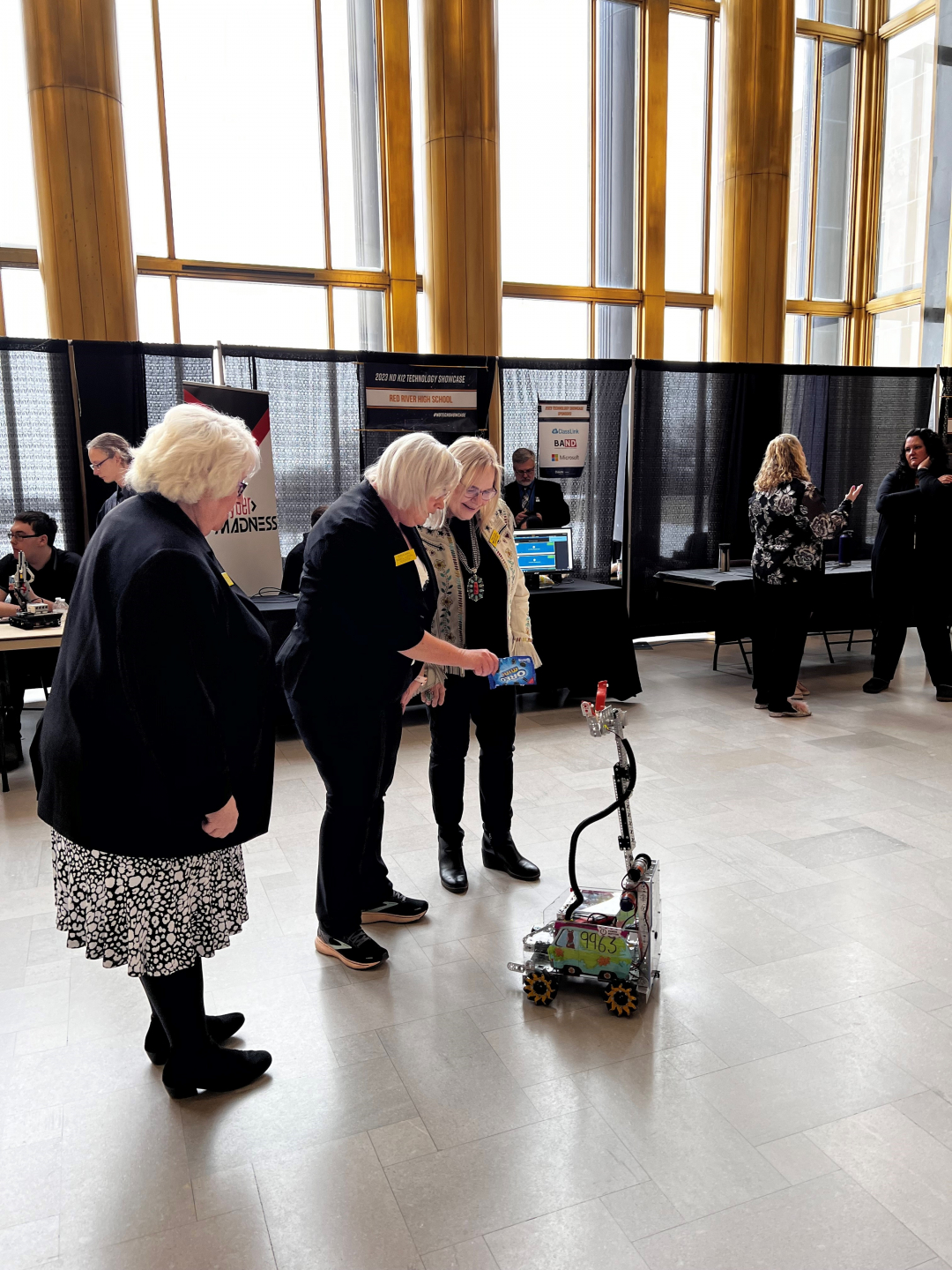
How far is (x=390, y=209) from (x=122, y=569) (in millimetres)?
6985

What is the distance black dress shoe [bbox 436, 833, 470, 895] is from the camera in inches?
121

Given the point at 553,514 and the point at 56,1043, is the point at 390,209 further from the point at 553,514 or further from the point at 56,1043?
the point at 56,1043

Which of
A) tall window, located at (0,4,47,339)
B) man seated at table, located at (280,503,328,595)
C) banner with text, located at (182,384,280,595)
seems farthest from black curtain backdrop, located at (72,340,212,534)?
tall window, located at (0,4,47,339)

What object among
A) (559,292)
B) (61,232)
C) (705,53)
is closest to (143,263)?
(61,232)

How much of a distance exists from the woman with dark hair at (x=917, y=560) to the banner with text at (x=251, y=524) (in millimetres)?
3848

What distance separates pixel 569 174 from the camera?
27.4 ft

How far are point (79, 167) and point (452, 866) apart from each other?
5535mm

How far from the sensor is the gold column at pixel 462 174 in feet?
22.9

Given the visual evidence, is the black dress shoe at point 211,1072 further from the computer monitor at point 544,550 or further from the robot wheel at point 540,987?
the computer monitor at point 544,550

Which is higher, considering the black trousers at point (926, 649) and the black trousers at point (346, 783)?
the black trousers at point (346, 783)

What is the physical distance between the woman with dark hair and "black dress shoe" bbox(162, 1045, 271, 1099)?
495 cm

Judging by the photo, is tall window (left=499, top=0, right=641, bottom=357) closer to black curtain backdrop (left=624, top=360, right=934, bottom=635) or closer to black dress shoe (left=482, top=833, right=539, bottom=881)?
black curtain backdrop (left=624, top=360, right=934, bottom=635)

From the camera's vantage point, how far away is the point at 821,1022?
2.27 metres

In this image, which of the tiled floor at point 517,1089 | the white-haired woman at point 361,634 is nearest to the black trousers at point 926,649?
the tiled floor at point 517,1089
